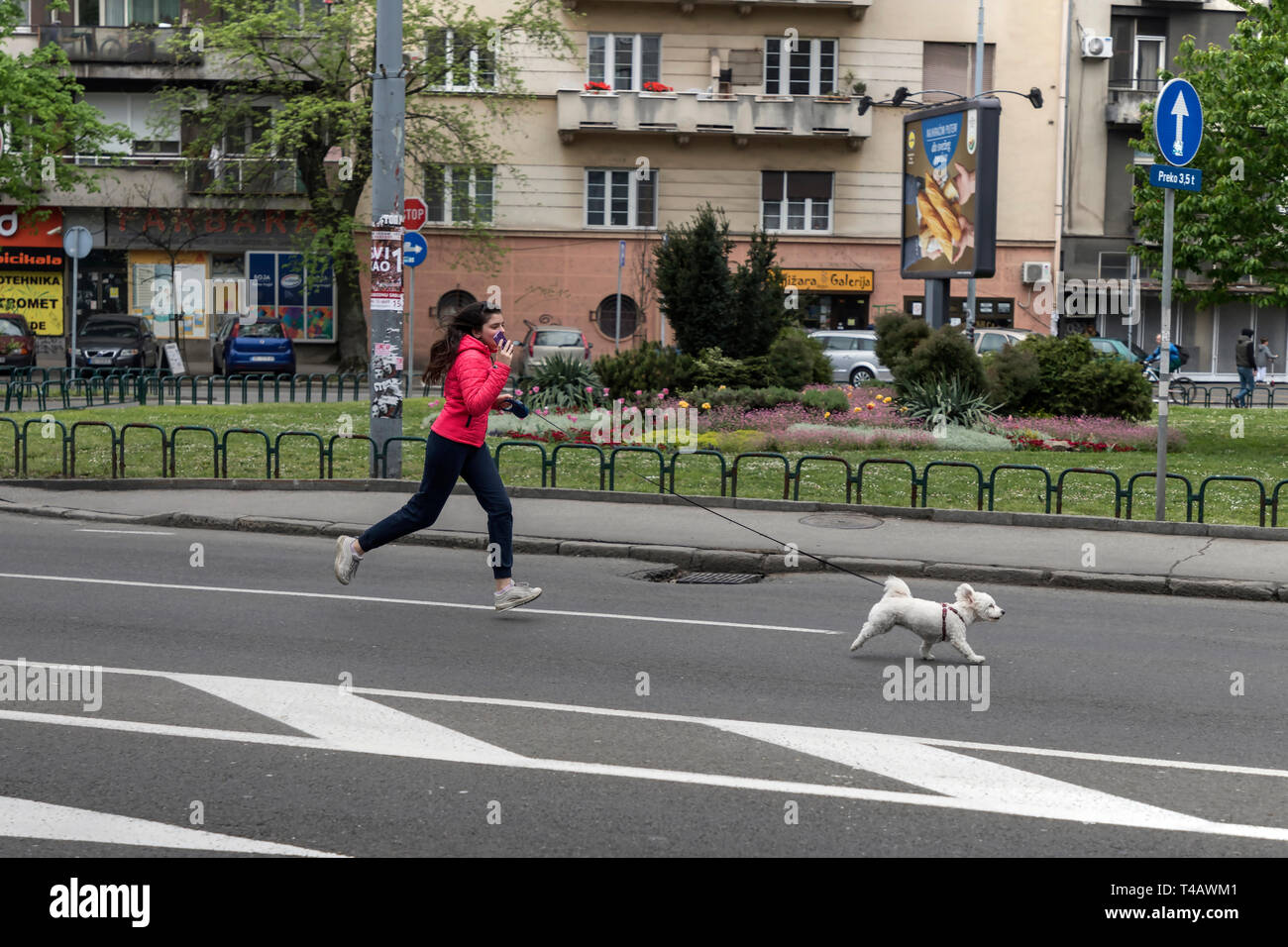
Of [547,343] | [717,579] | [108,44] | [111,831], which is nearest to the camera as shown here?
[111,831]

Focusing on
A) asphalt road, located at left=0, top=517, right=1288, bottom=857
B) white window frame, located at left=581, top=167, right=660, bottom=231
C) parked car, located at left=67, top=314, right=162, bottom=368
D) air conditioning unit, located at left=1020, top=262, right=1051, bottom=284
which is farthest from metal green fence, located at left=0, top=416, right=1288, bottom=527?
air conditioning unit, located at left=1020, top=262, right=1051, bottom=284

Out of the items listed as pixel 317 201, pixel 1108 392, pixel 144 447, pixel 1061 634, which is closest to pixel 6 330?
pixel 317 201

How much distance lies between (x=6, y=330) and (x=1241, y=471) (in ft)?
93.6

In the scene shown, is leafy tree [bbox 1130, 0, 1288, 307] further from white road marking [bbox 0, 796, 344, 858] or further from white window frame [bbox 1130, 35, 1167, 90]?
white window frame [bbox 1130, 35, 1167, 90]

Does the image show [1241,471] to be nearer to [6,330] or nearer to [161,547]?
[161,547]

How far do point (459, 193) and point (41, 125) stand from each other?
443 inches

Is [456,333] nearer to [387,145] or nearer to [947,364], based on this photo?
[387,145]

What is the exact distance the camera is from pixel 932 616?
8016 millimetres

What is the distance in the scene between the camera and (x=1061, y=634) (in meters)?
9.40

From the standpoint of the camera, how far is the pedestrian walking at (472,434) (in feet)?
30.5

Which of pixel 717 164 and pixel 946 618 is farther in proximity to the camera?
pixel 717 164

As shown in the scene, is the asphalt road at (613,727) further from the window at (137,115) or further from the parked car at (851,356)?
the window at (137,115)

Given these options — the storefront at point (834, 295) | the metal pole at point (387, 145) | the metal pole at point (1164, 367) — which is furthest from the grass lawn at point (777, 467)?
the storefront at point (834, 295)

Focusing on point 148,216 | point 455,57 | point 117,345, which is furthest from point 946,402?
point 148,216
